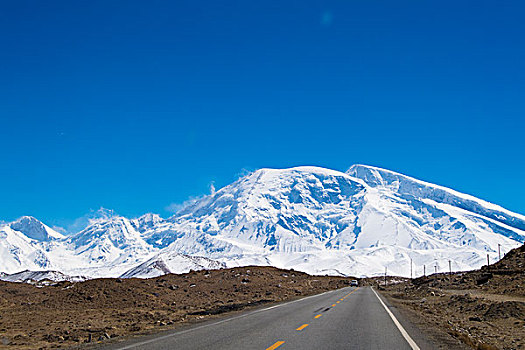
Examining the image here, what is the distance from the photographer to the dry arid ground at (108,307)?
19516 millimetres

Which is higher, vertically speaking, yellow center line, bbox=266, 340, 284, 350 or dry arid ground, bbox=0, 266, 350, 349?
yellow center line, bbox=266, 340, 284, 350

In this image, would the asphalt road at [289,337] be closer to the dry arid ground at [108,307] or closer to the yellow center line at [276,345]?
the yellow center line at [276,345]

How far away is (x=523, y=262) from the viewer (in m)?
70.1

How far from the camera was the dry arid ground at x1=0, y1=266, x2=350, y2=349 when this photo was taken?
19.5m

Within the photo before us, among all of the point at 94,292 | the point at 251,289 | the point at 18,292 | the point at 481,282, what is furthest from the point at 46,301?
the point at 481,282

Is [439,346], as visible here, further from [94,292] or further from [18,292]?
[18,292]

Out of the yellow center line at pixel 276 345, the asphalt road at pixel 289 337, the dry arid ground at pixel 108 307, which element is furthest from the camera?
the dry arid ground at pixel 108 307

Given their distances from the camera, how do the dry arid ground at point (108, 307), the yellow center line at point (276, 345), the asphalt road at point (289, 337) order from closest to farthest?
the yellow center line at point (276, 345) → the asphalt road at point (289, 337) → the dry arid ground at point (108, 307)

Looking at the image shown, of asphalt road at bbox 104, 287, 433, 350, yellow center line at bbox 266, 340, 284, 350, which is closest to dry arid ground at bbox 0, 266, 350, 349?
asphalt road at bbox 104, 287, 433, 350

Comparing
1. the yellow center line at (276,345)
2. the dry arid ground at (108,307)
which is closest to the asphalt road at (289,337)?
the yellow center line at (276,345)

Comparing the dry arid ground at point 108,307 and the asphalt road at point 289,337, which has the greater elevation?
the asphalt road at point 289,337

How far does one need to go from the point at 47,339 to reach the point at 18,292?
3436 cm

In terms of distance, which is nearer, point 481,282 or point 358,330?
point 358,330

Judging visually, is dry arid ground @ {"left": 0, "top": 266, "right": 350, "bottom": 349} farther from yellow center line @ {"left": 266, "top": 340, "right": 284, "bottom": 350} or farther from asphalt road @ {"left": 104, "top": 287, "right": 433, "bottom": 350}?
yellow center line @ {"left": 266, "top": 340, "right": 284, "bottom": 350}
